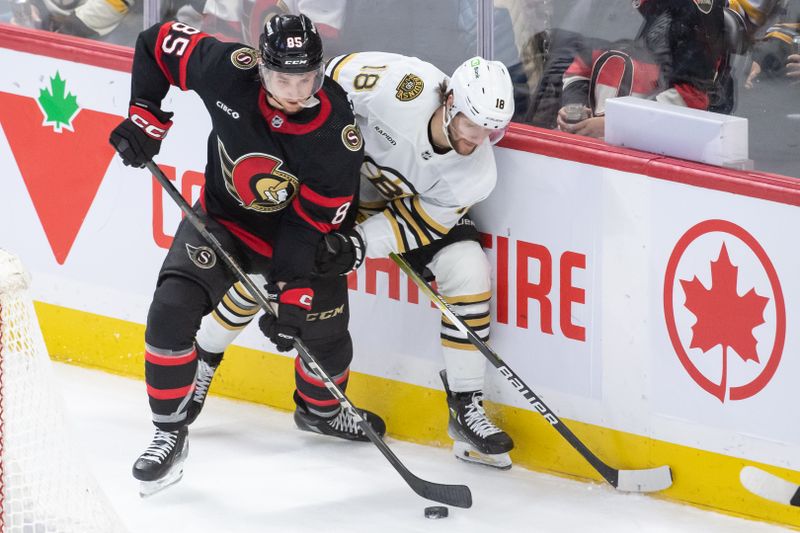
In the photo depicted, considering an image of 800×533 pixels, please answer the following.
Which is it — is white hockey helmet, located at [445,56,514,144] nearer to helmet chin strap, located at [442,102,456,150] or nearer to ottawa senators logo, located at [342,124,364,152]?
helmet chin strap, located at [442,102,456,150]

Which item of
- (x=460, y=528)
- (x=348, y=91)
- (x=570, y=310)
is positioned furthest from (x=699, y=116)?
(x=460, y=528)

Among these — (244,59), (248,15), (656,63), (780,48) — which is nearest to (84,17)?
(248,15)

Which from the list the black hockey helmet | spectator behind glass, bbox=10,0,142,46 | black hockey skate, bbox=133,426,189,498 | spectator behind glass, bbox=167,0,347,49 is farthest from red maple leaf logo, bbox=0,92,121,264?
the black hockey helmet

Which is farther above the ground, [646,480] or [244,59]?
[244,59]

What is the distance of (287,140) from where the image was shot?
11.5ft

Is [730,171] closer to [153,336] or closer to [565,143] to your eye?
[565,143]

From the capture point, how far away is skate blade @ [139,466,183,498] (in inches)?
145

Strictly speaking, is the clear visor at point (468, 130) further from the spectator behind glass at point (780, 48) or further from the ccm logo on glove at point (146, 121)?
the ccm logo on glove at point (146, 121)

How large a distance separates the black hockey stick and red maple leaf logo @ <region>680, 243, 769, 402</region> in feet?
2.16

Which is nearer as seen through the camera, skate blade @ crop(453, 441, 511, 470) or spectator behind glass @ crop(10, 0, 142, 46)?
skate blade @ crop(453, 441, 511, 470)

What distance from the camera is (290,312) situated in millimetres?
3539

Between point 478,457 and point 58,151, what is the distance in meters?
1.55

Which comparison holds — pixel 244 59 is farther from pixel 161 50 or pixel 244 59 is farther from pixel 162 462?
pixel 162 462

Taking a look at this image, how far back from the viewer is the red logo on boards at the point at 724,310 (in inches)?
134
